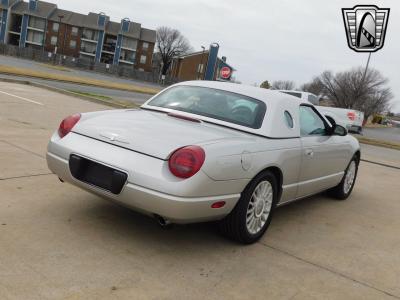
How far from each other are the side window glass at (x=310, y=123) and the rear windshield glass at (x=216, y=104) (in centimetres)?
70

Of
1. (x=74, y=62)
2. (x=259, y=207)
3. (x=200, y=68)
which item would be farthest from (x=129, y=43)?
(x=259, y=207)

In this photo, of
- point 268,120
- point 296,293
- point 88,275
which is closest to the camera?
point 88,275

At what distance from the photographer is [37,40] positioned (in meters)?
87.9

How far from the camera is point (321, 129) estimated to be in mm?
5453

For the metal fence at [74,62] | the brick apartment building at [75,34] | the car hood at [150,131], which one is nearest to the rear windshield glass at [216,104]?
the car hood at [150,131]

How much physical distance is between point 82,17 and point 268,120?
9200cm

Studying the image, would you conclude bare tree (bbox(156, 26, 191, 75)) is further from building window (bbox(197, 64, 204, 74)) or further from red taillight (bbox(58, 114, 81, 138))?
red taillight (bbox(58, 114, 81, 138))

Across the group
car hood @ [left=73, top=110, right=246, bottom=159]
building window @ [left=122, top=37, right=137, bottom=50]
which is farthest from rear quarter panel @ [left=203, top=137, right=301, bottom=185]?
building window @ [left=122, top=37, right=137, bottom=50]

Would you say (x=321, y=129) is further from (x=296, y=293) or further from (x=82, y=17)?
(x=82, y=17)

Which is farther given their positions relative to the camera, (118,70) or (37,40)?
(37,40)

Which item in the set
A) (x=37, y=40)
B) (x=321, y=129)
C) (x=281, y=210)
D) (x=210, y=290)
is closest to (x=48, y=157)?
(x=210, y=290)

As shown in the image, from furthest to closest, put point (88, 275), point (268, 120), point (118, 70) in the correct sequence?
point (118, 70), point (268, 120), point (88, 275)

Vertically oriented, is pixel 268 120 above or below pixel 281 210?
above

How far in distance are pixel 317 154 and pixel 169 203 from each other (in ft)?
7.65
